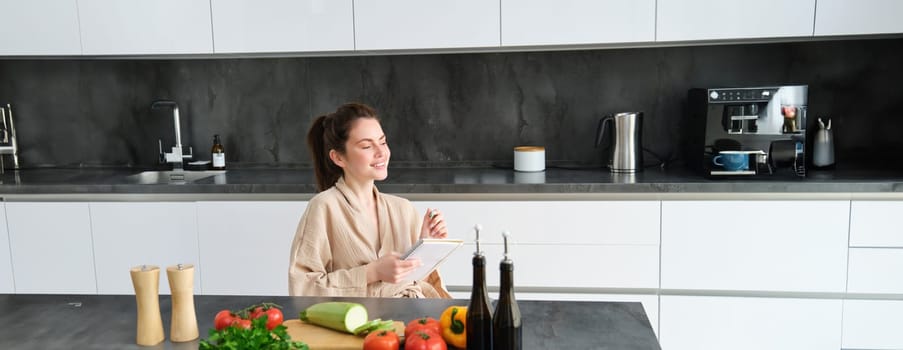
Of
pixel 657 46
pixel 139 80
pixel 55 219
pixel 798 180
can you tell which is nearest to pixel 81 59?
pixel 139 80

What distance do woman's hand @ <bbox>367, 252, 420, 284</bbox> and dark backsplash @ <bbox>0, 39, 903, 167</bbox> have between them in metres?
1.63

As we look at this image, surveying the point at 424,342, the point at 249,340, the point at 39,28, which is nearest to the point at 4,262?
the point at 39,28

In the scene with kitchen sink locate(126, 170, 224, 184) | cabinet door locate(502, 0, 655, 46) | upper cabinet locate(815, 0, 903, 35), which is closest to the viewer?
upper cabinet locate(815, 0, 903, 35)

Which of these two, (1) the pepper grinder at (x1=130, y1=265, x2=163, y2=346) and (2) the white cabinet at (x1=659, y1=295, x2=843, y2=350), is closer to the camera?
(1) the pepper grinder at (x1=130, y1=265, x2=163, y2=346)

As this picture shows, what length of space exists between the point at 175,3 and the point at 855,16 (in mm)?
2783

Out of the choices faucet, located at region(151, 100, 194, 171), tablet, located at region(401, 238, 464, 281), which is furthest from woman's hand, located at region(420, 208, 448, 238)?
faucet, located at region(151, 100, 194, 171)

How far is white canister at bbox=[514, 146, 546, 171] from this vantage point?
9.77 ft

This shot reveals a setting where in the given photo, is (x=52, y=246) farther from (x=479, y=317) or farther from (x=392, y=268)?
(x=479, y=317)

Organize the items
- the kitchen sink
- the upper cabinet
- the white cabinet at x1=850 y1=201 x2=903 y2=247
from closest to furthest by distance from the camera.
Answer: the white cabinet at x1=850 y1=201 x2=903 y2=247 → the upper cabinet → the kitchen sink

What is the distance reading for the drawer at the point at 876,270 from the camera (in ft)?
8.23

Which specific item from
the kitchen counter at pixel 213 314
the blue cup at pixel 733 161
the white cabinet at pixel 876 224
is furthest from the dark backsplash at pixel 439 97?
the kitchen counter at pixel 213 314

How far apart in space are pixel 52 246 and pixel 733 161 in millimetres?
2822

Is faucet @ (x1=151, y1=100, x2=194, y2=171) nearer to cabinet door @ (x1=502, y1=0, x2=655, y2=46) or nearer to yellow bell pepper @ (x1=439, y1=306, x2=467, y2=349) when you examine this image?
cabinet door @ (x1=502, y1=0, x2=655, y2=46)

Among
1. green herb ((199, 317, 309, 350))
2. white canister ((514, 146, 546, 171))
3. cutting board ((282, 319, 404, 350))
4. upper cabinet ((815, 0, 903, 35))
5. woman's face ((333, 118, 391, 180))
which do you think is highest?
upper cabinet ((815, 0, 903, 35))
